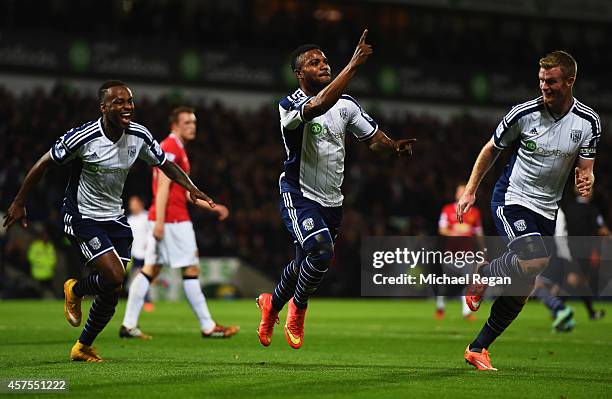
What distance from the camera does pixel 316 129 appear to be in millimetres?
8203

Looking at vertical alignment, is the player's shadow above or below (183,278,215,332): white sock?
below

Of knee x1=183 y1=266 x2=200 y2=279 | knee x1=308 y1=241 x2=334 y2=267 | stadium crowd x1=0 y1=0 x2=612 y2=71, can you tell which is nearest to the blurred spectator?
stadium crowd x1=0 y1=0 x2=612 y2=71

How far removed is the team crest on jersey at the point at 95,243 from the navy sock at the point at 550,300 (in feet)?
24.9

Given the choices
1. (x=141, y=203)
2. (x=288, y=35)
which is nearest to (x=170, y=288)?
(x=141, y=203)

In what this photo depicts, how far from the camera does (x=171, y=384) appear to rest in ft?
22.6

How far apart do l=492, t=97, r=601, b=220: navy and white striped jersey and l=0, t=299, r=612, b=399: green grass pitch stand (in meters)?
1.52

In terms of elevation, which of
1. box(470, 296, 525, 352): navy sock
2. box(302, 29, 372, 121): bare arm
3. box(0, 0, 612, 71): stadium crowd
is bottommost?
box(470, 296, 525, 352): navy sock

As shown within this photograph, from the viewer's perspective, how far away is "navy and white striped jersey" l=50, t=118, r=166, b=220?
830 centimetres

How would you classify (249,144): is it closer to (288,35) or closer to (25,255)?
(288,35)

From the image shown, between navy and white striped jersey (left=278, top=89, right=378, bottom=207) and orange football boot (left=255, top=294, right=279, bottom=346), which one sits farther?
orange football boot (left=255, top=294, right=279, bottom=346)

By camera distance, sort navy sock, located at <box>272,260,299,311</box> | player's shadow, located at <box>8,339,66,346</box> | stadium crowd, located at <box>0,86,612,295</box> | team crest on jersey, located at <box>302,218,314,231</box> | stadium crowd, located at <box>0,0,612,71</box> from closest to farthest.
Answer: team crest on jersey, located at <box>302,218,314,231</box>, navy sock, located at <box>272,260,299,311</box>, player's shadow, located at <box>8,339,66,346</box>, stadium crowd, located at <box>0,86,612,295</box>, stadium crowd, located at <box>0,0,612,71</box>

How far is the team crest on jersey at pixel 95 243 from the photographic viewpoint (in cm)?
837

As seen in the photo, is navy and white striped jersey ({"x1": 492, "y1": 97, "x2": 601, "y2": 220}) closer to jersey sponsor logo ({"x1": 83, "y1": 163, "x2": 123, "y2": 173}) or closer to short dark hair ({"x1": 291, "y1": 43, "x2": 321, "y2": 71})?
short dark hair ({"x1": 291, "y1": 43, "x2": 321, "y2": 71})

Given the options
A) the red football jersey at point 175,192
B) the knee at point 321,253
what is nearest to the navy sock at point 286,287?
the knee at point 321,253
